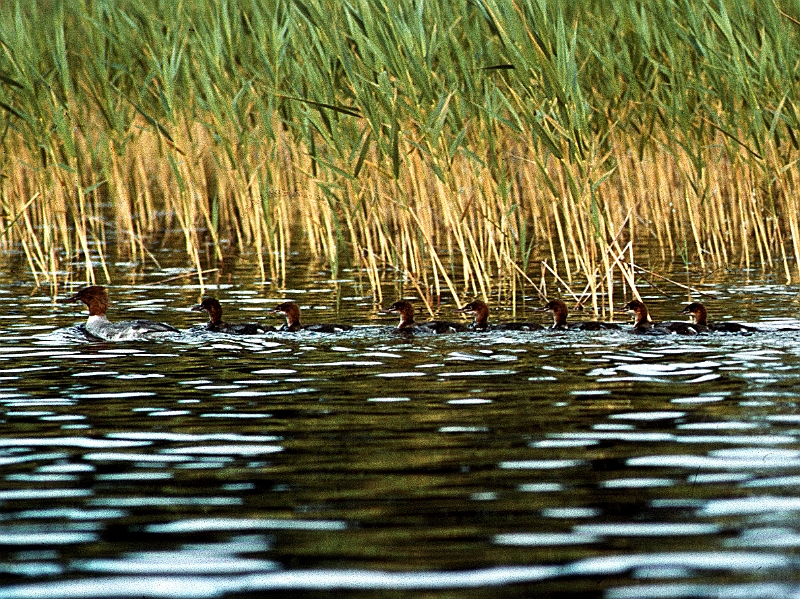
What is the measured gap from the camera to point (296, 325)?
1179cm

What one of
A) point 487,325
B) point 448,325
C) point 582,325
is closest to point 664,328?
point 582,325

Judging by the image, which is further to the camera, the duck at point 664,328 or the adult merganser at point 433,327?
the adult merganser at point 433,327

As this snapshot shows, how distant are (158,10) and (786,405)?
1267 centimetres

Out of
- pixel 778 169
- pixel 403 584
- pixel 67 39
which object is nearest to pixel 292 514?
pixel 403 584

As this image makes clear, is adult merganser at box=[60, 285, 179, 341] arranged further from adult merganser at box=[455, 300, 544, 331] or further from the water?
adult merganser at box=[455, 300, 544, 331]

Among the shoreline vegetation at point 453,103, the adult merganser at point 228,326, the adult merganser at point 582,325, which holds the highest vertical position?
the shoreline vegetation at point 453,103

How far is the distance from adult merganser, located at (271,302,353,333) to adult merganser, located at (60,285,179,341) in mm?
940

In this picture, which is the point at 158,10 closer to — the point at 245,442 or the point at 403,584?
the point at 245,442

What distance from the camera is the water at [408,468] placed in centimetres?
502

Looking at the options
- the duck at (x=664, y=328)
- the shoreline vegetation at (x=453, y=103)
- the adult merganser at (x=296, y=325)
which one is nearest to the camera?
the duck at (x=664, y=328)

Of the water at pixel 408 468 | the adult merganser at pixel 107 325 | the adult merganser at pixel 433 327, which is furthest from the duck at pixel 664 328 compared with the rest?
the adult merganser at pixel 107 325

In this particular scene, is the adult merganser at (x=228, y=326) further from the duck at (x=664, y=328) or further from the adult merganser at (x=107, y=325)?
the duck at (x=664, y=328)

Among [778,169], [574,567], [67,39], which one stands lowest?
[574,567]

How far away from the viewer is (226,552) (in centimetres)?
527
